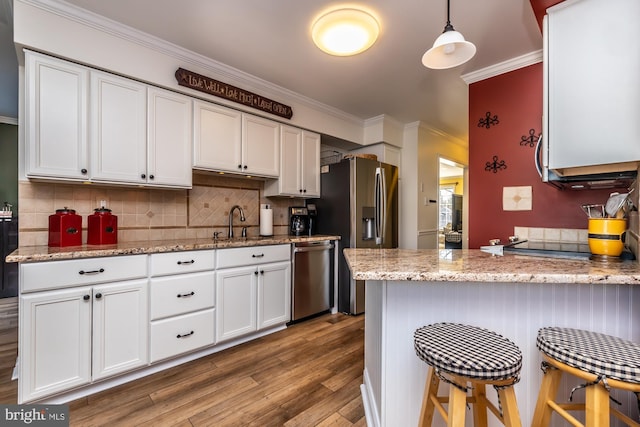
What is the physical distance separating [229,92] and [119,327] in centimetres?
206

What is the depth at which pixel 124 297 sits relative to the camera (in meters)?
1.90

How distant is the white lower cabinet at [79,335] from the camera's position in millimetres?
1589

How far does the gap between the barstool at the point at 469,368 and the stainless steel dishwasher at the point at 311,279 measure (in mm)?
1950

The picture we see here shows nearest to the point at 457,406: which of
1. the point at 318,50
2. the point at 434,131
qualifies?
the point at 318,50

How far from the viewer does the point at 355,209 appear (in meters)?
3.28

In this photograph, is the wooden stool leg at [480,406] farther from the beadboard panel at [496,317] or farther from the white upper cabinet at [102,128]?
the white upper cabinet at [102,128]

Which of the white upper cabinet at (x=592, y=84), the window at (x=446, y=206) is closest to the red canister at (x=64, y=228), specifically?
the white upper cabinet at (x=592, y=84)

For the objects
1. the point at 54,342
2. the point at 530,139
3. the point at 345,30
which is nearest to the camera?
the point at 54,342

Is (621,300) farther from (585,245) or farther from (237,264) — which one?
(237,264)

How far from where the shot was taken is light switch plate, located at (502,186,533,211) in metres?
2.26

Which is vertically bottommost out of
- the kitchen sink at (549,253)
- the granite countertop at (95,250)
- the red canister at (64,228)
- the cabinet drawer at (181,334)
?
the cabinet drawer at (181,334)

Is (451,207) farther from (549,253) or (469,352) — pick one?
(469,352)

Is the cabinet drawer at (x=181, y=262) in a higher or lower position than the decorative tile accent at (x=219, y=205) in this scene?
lower

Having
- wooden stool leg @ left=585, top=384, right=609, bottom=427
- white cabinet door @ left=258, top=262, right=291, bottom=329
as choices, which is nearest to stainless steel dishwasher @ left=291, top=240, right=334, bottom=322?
white cabinet door @ left=258, top=262, right=291, bottom=329
